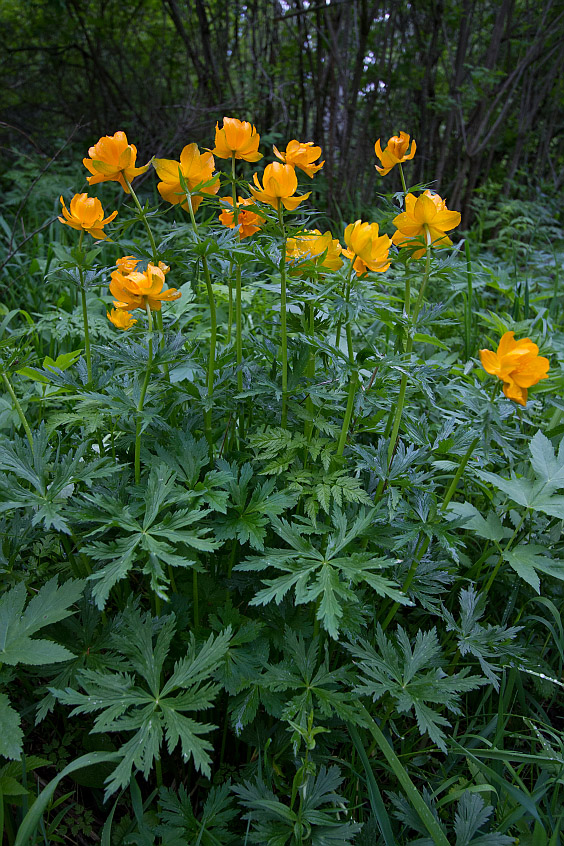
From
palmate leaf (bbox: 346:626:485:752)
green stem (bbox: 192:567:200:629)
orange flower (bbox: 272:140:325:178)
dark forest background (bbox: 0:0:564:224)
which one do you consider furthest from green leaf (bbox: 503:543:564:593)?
dark forest background (bbox: 0:0:564:224)

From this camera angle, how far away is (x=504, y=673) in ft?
3.92

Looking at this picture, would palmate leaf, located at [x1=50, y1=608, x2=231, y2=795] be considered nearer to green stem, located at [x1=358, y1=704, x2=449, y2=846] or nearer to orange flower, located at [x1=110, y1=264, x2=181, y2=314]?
green stem, located at [x1=358, y1=704, x2=449, y2=846]

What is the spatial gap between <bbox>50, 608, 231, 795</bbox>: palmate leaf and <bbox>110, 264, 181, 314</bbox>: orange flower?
1.84ft

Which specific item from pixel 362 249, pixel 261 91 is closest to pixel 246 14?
pixel 261 91

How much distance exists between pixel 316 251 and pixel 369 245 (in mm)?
228

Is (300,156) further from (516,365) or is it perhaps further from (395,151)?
(516,365)

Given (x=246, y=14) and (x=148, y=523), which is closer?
(x=148, y=523)

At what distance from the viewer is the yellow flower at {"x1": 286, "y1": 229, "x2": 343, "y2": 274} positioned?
45.1 inches

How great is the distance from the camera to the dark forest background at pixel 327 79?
4.48 meters

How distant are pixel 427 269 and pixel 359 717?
0.81 m

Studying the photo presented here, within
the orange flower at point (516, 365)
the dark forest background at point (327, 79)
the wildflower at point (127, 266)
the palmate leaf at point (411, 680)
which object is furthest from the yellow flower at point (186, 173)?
the dark forest background at point (327, 79)

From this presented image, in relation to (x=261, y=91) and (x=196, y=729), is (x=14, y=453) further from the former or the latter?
(x=261, y=91)

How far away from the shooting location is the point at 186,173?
1087mm

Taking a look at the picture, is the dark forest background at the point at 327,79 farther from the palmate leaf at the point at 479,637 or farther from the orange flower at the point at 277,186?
the palmate leaf at the point at 479,637
